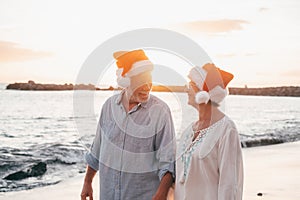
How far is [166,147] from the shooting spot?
319 centimetres

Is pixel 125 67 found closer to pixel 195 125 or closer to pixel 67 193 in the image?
pixel 195 125

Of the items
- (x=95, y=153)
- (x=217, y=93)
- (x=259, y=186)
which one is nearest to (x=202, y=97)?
(x=217, y=93)

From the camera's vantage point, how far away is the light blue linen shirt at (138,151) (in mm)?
3213

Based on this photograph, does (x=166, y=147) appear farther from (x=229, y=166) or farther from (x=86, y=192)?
(x=86, y=192)

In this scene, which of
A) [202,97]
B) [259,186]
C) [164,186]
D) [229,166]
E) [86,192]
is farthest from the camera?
[259,186]

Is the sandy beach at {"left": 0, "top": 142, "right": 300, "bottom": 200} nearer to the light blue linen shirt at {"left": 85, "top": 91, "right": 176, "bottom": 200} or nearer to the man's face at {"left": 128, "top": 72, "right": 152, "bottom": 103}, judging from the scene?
the light blue linen shirt at {"left": 85, "top": 91, "right": 176, "bottom": 200}

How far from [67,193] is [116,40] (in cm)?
504

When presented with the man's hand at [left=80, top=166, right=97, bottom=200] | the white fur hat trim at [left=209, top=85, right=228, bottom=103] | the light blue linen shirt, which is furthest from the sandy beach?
the white fur hat trim at [left=209, top=85, right=228, bottom=103]

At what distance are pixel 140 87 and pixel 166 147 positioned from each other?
0.38 metres

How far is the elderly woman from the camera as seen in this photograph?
113 inches

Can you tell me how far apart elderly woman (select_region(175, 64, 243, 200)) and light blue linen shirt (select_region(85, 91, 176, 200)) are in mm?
119

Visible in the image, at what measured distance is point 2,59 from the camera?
94.3 feet

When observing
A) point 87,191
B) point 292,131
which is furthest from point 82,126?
point 292,131

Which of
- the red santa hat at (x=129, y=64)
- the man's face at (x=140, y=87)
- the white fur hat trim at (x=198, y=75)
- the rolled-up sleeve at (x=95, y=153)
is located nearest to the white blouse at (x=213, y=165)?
the white fur hat trim at (x=198, y=75)
